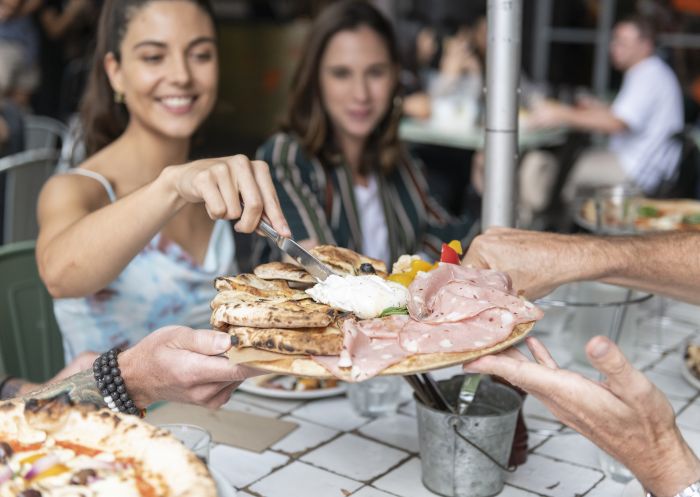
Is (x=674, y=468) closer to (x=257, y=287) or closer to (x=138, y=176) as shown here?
(x=257, y=287)

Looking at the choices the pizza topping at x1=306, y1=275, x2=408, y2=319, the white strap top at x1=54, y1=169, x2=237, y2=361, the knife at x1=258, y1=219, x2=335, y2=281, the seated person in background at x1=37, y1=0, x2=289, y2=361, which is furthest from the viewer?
the white strap top at x1=54, y1=169, x2=237, y2=361

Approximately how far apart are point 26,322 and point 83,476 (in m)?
1.50

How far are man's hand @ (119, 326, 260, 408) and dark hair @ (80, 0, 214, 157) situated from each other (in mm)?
1140

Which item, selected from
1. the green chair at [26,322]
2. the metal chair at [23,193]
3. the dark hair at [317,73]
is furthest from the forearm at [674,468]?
the metal chair at [23,193]

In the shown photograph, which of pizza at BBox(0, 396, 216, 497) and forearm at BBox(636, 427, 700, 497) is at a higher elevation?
pizza at BBox(0, 396, 216, 497)

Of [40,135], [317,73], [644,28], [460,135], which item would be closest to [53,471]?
[317,73]

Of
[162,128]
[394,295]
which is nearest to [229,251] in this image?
[162,128]

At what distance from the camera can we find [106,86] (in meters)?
2.46

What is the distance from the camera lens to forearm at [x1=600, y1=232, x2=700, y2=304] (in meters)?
1.94

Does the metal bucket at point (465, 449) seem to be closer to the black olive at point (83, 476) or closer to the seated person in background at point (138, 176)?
the black olive at point (83, 476)

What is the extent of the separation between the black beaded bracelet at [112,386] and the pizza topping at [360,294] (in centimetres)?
40

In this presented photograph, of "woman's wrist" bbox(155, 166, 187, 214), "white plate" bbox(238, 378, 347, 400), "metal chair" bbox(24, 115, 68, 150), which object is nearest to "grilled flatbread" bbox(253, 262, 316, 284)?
"woman's wrist" bbox(155, 166, 187, 214)

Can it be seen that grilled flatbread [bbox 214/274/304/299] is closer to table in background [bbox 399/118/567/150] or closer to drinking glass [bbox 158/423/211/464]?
drinking glass [bbox 158/423/211/464]

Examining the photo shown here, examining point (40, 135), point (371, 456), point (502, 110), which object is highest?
point (502, 110)
